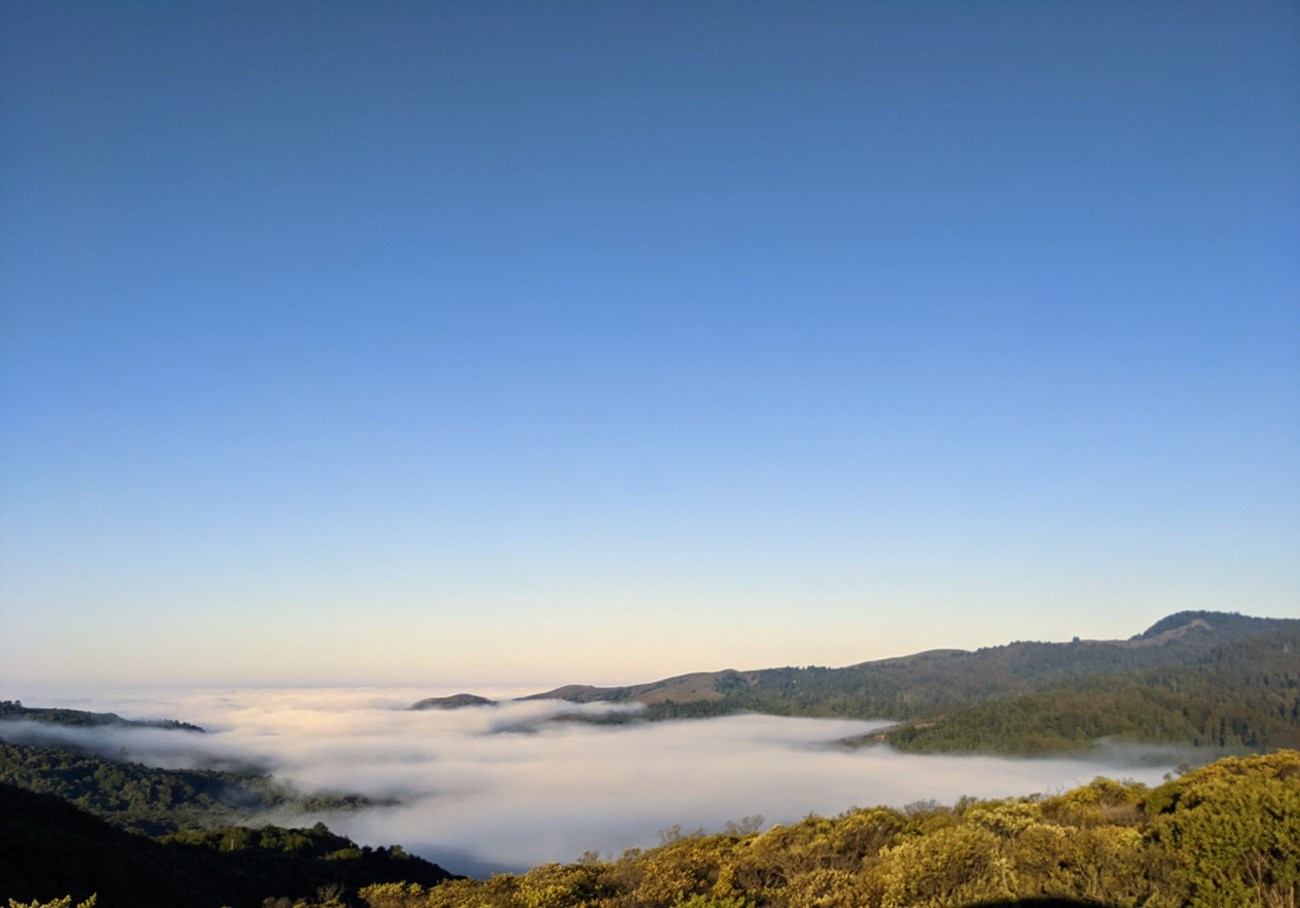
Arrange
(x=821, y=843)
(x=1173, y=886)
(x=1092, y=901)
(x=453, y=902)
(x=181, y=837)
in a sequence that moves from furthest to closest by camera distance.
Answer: (x=181, y=837)
(x=821, y=843)
(x=453, y=902)
(x=1173, y=886)
(x=1092, y=901)

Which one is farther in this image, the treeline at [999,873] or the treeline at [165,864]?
the treeline at [165,864]

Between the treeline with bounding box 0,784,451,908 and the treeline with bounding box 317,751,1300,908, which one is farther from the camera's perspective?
the treeline with bounding box 0,784,451,908

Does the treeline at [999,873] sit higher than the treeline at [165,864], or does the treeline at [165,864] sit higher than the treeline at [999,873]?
the treeline at [999,873]

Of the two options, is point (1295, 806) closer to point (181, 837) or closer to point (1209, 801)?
point (1209, 801)

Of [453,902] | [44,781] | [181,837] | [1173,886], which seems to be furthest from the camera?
[44,781]

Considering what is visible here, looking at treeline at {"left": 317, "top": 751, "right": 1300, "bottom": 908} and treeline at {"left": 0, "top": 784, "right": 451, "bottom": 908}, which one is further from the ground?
treeline at {"left": 317, "top": 751, "right": 1300, "bottom": 908}

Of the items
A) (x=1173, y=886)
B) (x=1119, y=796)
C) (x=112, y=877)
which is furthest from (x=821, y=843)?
(x=112, y=877)

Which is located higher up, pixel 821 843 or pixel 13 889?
pixel 821 843

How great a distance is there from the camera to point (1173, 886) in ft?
68.6

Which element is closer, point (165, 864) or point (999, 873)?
point (999, 873)

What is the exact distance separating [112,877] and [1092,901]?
65.5 m

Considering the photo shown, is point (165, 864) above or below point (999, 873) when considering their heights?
below

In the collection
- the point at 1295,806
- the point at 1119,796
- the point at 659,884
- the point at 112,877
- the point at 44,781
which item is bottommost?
the point at 44,781

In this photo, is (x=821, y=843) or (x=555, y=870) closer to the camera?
(x=555, y=870)
